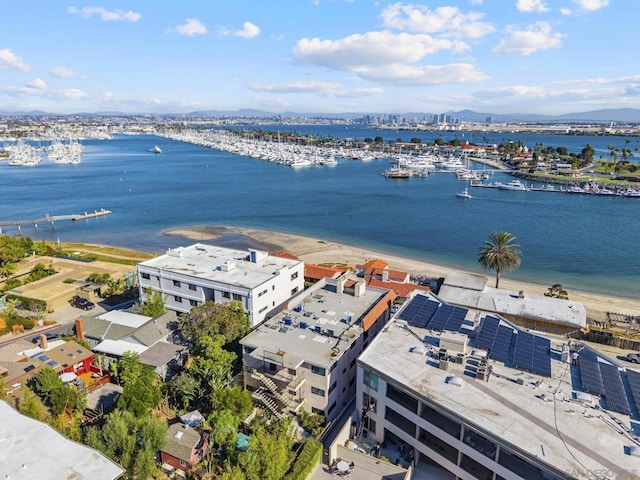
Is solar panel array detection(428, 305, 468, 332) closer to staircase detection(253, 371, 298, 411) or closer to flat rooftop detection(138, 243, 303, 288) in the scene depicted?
staircase detection(253, 371, 298, 411)

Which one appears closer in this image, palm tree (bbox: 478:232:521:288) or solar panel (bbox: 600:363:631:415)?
solar panel (bbox: 600:363:631:415)

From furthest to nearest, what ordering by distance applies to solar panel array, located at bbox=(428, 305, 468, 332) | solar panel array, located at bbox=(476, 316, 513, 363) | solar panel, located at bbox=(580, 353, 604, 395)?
1. solar panel array, located at bbox=(428, 305, 468, 332)
2. solar panel array, located at bbox=(476, 316, 513, 363)
3. solar panel, located at bbox=(580, 353, 604, 395)

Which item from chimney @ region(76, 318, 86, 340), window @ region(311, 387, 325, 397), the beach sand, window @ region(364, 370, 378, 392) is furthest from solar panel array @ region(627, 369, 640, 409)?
chimney @ region(76, 318, 86, 340)

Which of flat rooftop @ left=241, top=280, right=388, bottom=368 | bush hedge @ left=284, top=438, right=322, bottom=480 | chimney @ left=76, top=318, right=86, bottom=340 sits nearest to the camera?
bush hedge @ left=284, top=438, right=322, bottom=480

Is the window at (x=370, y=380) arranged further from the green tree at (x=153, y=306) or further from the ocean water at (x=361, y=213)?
the ocean water at (x=361, y=213)

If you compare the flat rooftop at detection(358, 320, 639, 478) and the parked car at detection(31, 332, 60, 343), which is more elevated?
the flat rooftop at detection(358, 320, 639, 478)

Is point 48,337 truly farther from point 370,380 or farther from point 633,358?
point 633,358

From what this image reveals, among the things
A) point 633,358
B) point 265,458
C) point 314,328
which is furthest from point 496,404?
point 633,358
